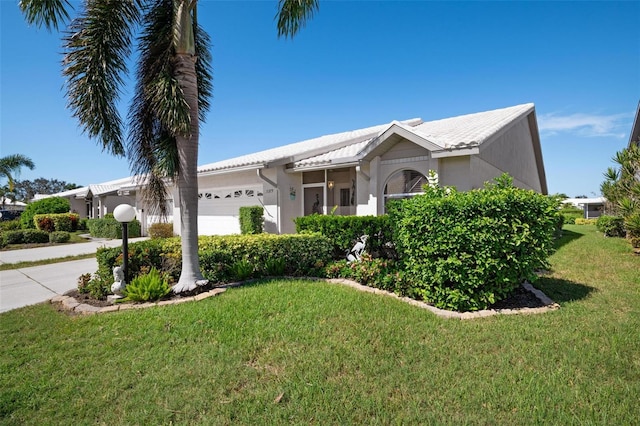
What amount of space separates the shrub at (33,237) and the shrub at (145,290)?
1767 centimetres

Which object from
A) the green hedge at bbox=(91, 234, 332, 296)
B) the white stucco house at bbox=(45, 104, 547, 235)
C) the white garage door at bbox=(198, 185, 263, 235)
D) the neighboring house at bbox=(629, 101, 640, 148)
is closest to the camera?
the green hedge at bbox=(91, 234, 332, 296)

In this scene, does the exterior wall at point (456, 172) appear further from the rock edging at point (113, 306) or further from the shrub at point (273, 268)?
the rock edging at point (113, 306)

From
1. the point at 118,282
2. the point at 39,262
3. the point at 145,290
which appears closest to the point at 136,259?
the point at 118,282

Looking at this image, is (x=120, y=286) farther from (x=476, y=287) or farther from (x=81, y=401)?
(x=476, y=287)

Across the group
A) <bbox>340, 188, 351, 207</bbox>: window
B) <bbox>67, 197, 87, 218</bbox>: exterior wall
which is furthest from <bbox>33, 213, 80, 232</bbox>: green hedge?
<bbox>340, 188, 351, 207</bbox>: window

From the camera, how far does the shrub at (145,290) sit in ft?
18.7

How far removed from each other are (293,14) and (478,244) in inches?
238

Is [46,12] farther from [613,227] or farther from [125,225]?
[613,227]

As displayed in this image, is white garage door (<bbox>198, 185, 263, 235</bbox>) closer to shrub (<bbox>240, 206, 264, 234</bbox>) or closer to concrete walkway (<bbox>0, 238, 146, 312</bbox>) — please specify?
shrub (<bbox>240, 206, 264, 234</bbox>)

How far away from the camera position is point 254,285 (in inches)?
258

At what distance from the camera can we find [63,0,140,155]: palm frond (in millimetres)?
5449

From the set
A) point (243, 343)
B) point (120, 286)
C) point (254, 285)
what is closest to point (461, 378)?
point (243, 343)

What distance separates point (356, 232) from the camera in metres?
8.20

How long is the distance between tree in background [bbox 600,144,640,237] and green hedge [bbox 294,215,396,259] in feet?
28.7
